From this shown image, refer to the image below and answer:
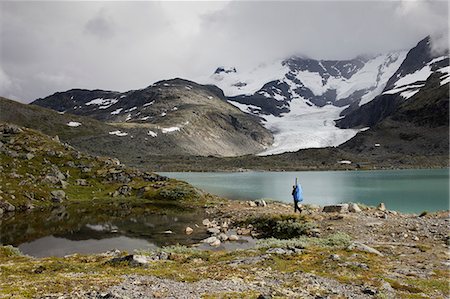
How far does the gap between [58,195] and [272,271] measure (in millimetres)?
47848

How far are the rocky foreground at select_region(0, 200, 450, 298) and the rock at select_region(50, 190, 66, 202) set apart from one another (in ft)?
102

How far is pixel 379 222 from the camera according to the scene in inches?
1342

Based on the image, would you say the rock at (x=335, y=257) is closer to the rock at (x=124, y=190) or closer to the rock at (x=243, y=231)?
the rock at (x=243, y=231)

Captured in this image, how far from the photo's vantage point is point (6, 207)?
51.0m

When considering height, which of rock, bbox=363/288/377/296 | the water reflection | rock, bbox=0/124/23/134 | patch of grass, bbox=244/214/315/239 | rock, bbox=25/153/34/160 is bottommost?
the water reflection

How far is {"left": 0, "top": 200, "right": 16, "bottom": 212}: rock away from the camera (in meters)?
50.7

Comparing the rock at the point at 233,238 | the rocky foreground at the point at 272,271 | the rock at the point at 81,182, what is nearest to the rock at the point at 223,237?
the rock at the point at 233,238

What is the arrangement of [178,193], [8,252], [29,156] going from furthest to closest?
[29,156] → [178,193] → [8,252]

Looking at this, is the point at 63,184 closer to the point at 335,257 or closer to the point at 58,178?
the point at 58,178

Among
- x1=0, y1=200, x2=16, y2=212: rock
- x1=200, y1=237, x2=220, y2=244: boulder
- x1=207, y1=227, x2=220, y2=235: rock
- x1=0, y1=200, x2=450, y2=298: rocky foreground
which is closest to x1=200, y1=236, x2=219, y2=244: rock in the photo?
x1=200, y1=237, x2=220, y2=244: boulder

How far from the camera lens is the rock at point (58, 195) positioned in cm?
5806

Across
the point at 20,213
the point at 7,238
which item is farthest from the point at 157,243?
the point at 20,213

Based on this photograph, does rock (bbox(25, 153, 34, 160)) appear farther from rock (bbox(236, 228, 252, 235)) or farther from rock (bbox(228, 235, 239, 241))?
rock (bbox(228, 235, 239, 241))

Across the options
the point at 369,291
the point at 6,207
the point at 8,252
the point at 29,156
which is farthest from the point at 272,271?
the point at 29,156
